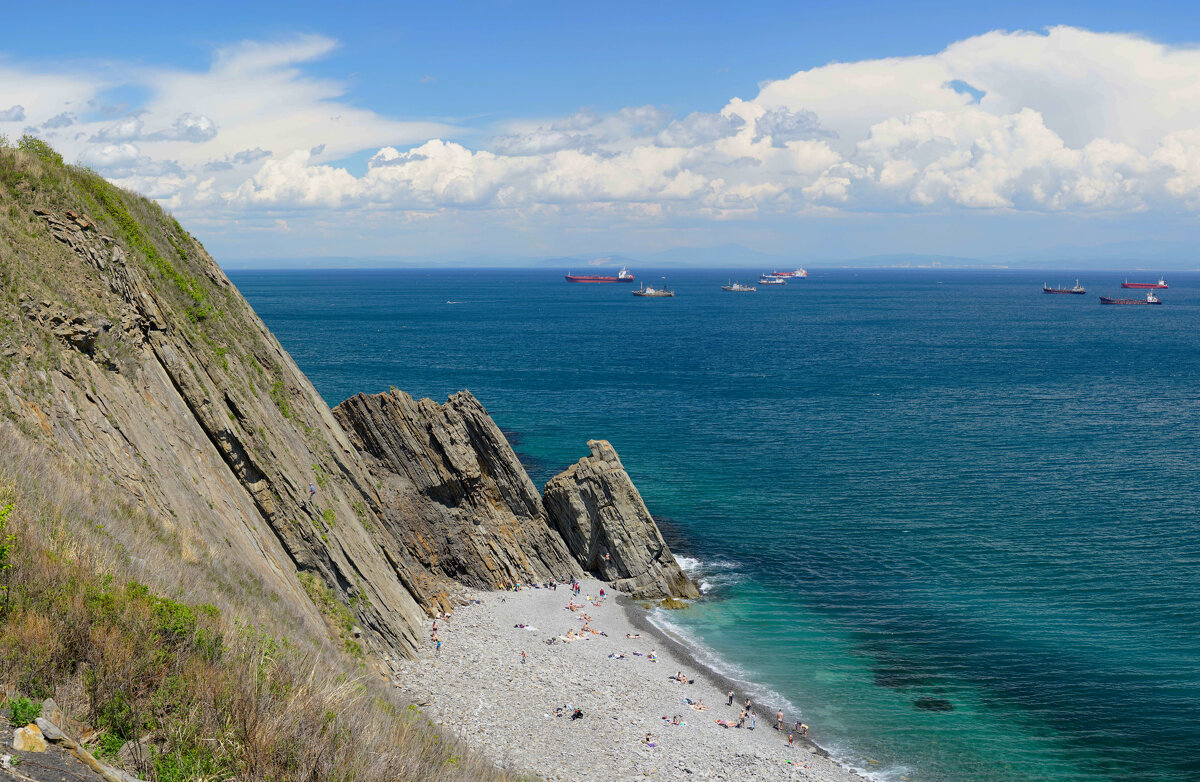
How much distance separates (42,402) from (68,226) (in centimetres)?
965

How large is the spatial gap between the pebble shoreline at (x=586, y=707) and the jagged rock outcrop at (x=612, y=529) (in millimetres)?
5372

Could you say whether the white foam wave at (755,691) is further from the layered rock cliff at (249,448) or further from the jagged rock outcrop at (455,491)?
the jagged rock outcrop at (455,491)

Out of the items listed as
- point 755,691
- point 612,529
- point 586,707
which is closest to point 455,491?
point 612,529

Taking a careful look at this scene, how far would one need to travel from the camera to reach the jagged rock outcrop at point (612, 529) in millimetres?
48906

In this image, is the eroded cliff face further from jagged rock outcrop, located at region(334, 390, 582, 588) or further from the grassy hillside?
jagged rock outcrop, located at region(334, 390, 582, 588)

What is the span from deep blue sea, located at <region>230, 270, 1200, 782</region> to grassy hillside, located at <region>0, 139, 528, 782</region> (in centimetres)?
2183

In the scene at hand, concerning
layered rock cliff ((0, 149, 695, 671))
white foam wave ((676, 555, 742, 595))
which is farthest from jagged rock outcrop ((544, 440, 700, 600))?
white foam wave ((676, 555, 742, 595))

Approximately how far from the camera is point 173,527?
2177cm

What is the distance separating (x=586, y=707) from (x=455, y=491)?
18.4 m

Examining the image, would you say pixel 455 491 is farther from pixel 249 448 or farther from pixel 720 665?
pixel 720 665

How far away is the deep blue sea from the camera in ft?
115

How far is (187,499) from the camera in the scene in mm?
24828

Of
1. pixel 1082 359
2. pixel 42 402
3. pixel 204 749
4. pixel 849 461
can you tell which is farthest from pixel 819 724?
pixel 1082 359

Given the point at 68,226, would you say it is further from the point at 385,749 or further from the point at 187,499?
the point at 385,749
